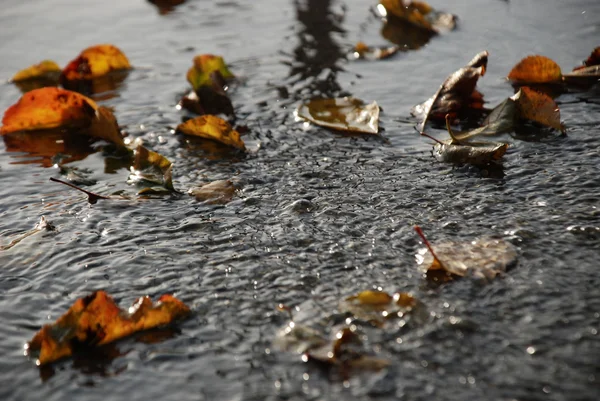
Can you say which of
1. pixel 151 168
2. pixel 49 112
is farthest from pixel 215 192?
pixel 49 112

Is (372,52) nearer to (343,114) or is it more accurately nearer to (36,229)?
(343,114)

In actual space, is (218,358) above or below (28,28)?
below

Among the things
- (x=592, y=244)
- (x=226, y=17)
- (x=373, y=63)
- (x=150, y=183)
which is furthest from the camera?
(x=226, y=17)

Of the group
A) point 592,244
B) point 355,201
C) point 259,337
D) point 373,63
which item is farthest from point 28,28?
point 592,244

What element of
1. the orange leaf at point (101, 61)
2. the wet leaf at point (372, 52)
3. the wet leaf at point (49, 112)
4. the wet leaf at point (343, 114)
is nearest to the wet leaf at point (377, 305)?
the wet leaf at point (343, 114)

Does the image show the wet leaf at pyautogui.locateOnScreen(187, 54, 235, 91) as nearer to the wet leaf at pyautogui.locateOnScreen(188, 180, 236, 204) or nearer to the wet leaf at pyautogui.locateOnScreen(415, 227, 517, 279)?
the wet leaf at pyautogui.locateOnScreen(188, 180, 236, 204)

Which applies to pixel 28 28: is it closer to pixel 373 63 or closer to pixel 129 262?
pixel 373 63

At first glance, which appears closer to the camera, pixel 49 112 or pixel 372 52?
pixel 49 112

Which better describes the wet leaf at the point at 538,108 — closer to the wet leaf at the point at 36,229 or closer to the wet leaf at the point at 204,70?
the wet leaf at the point at 204,70
